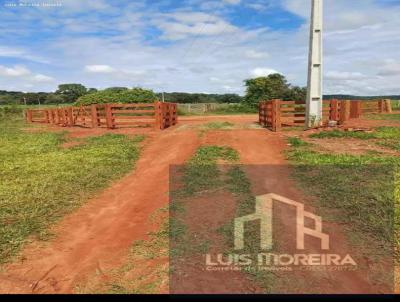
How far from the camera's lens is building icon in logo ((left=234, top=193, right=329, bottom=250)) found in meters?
5.36

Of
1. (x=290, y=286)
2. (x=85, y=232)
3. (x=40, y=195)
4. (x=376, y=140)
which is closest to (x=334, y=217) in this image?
(x=290, y=286)

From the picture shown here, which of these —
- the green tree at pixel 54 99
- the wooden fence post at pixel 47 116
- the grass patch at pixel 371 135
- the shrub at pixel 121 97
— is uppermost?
the green tree at pixel 54 99

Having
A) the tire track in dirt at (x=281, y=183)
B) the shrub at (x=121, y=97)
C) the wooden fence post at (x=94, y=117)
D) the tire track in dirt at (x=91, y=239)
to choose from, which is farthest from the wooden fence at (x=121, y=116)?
the shrub at (x=121, y=97)

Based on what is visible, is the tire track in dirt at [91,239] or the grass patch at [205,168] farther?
the grass patch at [205,168]

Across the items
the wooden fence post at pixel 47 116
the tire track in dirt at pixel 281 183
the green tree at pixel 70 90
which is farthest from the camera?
the green tree at pixel 70 90

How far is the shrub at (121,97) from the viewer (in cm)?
3706

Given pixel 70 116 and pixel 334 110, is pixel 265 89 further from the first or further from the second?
pixel 334 110

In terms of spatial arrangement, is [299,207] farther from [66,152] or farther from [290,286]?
[66,152]

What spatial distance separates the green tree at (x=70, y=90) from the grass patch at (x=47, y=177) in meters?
78.2

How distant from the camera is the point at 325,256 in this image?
199 inches

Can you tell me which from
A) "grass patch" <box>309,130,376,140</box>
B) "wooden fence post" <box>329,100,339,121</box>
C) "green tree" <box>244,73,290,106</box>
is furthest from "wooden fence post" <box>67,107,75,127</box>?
"green tree" <box>244,73,290,106</box>

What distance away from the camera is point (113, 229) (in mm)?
6223

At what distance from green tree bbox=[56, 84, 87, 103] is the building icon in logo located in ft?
286

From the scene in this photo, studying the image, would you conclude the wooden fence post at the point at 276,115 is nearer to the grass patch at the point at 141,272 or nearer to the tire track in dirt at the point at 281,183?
the tire track in dirt at the point at 281,183
